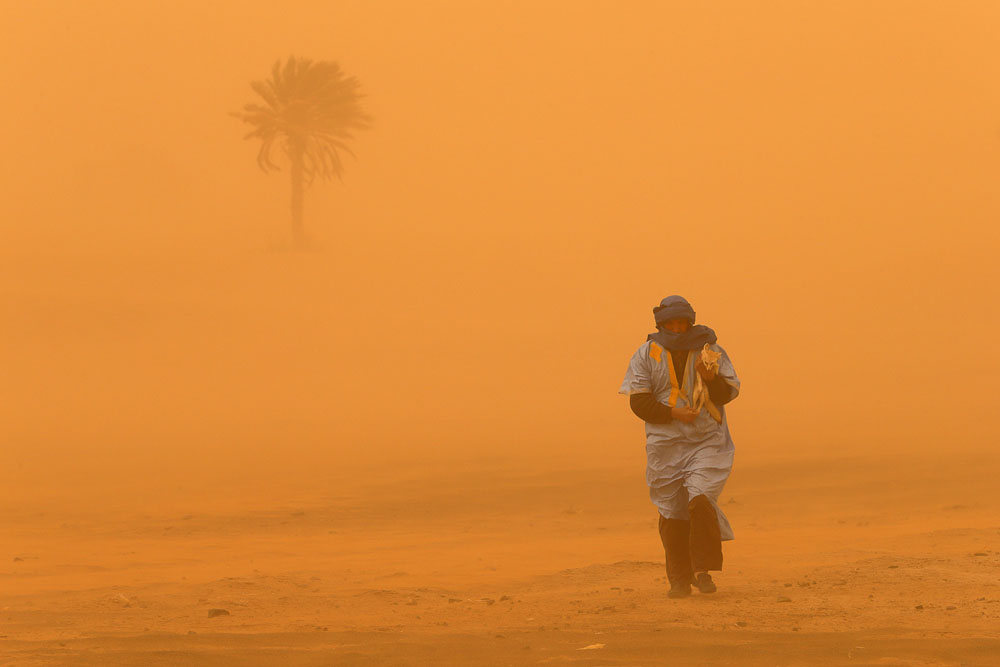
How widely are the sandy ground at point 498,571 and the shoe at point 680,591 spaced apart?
0.39 feet

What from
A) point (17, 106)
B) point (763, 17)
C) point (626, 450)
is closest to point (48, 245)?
point (626, 450)

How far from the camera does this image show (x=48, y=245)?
1646 inches

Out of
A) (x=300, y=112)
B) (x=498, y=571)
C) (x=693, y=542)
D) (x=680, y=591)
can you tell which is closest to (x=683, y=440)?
(x=693, y=542)

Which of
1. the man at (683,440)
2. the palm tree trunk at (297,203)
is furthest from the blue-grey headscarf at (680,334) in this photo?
the palm tree trunk at (297,203)

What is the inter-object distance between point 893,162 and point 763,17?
38907 millimetres

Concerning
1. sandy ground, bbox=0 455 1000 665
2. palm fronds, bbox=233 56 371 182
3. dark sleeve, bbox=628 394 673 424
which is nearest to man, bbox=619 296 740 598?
dark sleeve, bbox=628 394 673 424

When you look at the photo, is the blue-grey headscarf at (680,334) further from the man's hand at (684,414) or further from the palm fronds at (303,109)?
the palm fronds at (303,109)

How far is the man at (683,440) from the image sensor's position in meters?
7.55

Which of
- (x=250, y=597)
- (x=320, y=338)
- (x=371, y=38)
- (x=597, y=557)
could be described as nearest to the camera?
(x=250, y=597)

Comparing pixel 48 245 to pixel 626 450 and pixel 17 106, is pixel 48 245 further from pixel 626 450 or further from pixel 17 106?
pixel 17 106

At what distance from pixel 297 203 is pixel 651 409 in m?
35.4

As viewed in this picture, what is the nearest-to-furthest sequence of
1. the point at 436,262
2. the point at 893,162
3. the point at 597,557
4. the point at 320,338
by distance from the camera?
1. the point at 597,557
2. the point at 320,338
3. the point at 436,262
4. the point at 893,162

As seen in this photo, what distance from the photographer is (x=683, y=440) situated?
25.3ft

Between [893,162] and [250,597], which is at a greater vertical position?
[893,162]
